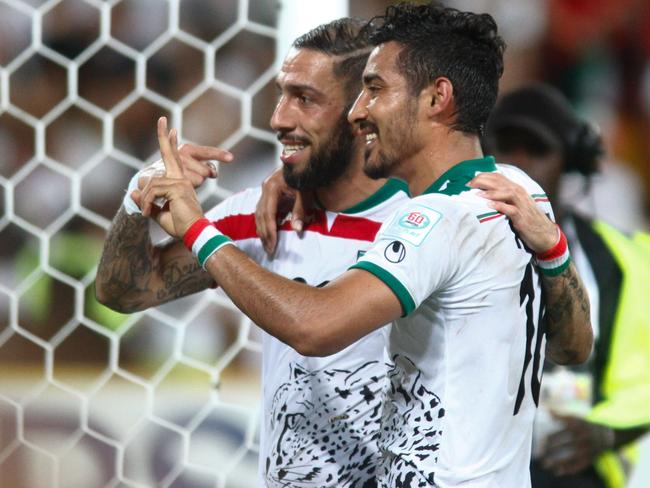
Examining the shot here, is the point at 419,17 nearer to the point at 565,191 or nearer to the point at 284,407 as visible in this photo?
the point at 284,407

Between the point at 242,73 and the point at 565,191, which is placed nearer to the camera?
the point at 242,73

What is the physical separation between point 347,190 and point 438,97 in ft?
1.45

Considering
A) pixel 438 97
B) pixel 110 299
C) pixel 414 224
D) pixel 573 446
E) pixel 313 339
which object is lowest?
pixel 573 446

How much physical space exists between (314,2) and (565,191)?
100 cm

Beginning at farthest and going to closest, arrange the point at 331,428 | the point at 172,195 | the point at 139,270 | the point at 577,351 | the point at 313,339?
1. the point at 139,270
2. the point at 331,428
3. the point at 577,351
4. the point at 172,195
5. the point at 313,339

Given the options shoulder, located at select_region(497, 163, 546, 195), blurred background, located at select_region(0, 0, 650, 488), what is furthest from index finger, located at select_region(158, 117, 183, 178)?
blurred background, located at select_region(0, 0, 650, 488)

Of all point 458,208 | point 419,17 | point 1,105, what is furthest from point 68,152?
point 458,208

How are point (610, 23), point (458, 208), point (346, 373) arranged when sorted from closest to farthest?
1. point (458, 208)
2. point (346, 373)
3. point (610, 23)

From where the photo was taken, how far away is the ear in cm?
165

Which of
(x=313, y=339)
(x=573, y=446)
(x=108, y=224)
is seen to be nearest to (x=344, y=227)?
(x=313, y=339)

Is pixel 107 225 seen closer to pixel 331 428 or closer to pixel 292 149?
pixel 292 149

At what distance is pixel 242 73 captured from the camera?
2.82m

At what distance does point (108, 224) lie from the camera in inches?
108

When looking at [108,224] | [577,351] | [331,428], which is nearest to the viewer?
[577,351]
